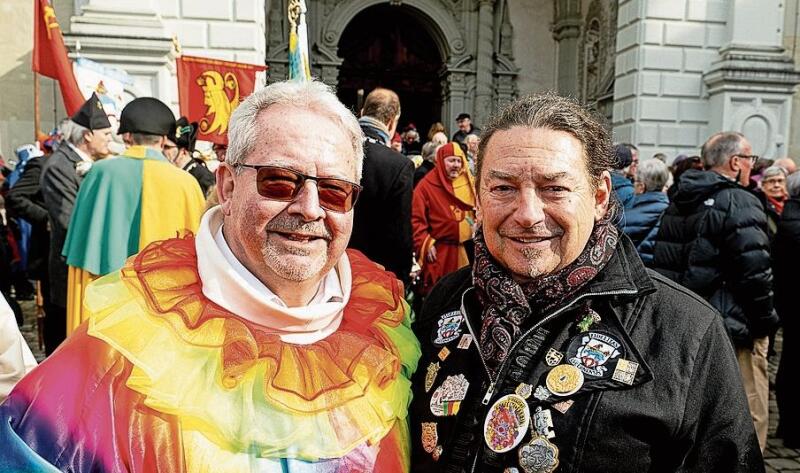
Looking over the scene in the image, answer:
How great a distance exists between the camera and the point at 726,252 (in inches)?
154

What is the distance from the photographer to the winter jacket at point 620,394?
60.9 inches

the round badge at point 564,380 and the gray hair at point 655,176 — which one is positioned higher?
the gray hair at point 655,176

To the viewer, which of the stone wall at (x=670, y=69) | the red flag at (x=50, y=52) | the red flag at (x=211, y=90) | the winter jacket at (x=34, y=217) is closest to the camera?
the winter jacket at (x=34, y=217)

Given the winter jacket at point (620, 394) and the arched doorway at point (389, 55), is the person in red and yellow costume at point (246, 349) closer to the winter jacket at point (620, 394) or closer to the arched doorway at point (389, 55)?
the winter jacket at point (620, 394)

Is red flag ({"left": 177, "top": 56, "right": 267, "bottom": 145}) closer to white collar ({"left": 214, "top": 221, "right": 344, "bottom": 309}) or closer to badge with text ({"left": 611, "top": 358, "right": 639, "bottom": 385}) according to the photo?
white collar ({"left": 214, "top": 221, "right": 344, "bottom": 309})

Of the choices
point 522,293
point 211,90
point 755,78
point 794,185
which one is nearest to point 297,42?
point 211,90

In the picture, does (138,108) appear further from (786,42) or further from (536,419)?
(786,42)

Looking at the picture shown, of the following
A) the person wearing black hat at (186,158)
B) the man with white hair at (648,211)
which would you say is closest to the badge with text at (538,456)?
the man with white hair at (648,211)

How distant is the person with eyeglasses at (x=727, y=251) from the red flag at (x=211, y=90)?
4501mm

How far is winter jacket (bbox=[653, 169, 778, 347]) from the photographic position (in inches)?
152

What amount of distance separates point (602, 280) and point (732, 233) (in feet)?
8.51

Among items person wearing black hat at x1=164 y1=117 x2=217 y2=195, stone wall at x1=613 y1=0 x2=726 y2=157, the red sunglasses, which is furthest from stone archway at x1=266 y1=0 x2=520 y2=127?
the red sunglasses

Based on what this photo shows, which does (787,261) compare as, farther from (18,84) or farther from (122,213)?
(18,84)

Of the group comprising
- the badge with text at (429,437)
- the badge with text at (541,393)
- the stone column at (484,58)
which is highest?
the stone column at (484,58)
